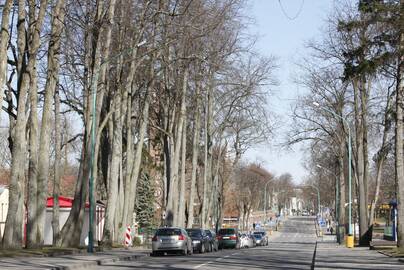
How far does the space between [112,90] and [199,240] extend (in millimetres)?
10316

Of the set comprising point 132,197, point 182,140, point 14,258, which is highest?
point 182,140

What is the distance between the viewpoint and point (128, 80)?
40.1 metres

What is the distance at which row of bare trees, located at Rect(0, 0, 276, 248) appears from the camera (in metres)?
32.2

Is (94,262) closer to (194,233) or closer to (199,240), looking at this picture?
(199,240)

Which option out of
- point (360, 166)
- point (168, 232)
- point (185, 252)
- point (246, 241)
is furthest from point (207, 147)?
point (168, 232)

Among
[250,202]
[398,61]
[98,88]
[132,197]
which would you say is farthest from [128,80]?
[250,202]

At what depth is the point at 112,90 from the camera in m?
44.2

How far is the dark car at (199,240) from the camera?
41938 mm

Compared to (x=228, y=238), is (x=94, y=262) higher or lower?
lower

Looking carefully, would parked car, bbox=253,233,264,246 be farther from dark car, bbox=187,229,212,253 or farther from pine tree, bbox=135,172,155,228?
dark car, bbox=187,229,212,253

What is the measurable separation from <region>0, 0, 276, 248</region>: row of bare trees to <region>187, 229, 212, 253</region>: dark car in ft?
13.2

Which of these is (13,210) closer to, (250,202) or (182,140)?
A: (182,140)

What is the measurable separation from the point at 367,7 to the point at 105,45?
1426cm

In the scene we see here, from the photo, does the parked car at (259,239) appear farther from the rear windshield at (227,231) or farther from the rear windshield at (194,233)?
the rear windshield at (194,233)
